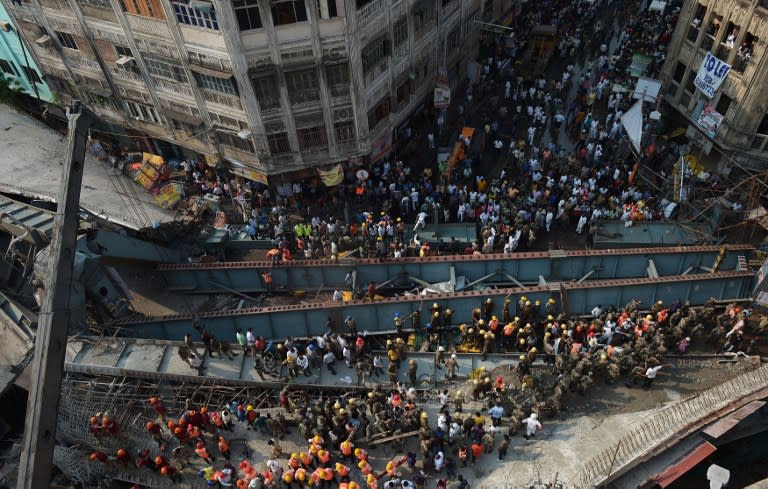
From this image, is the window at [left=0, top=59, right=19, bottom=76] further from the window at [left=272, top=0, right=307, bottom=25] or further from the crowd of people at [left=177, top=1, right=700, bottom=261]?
the window at [left=272, top=0, right=307, bottom=25]

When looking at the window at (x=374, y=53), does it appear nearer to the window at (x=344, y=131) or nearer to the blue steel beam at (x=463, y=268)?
the window at (x=344, y=131)

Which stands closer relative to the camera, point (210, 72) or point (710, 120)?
point (210, 72)

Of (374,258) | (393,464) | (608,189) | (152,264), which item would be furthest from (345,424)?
(608,189)

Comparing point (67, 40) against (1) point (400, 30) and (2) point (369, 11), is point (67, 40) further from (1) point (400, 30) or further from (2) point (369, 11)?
(1) point (400, 30)

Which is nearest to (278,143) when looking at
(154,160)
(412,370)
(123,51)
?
(154,160)

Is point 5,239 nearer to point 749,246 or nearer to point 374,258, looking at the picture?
point 374,258

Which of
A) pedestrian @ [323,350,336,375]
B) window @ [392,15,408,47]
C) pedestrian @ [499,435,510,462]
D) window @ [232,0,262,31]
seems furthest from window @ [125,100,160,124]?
pedestrian @ [499,435,510,462]
